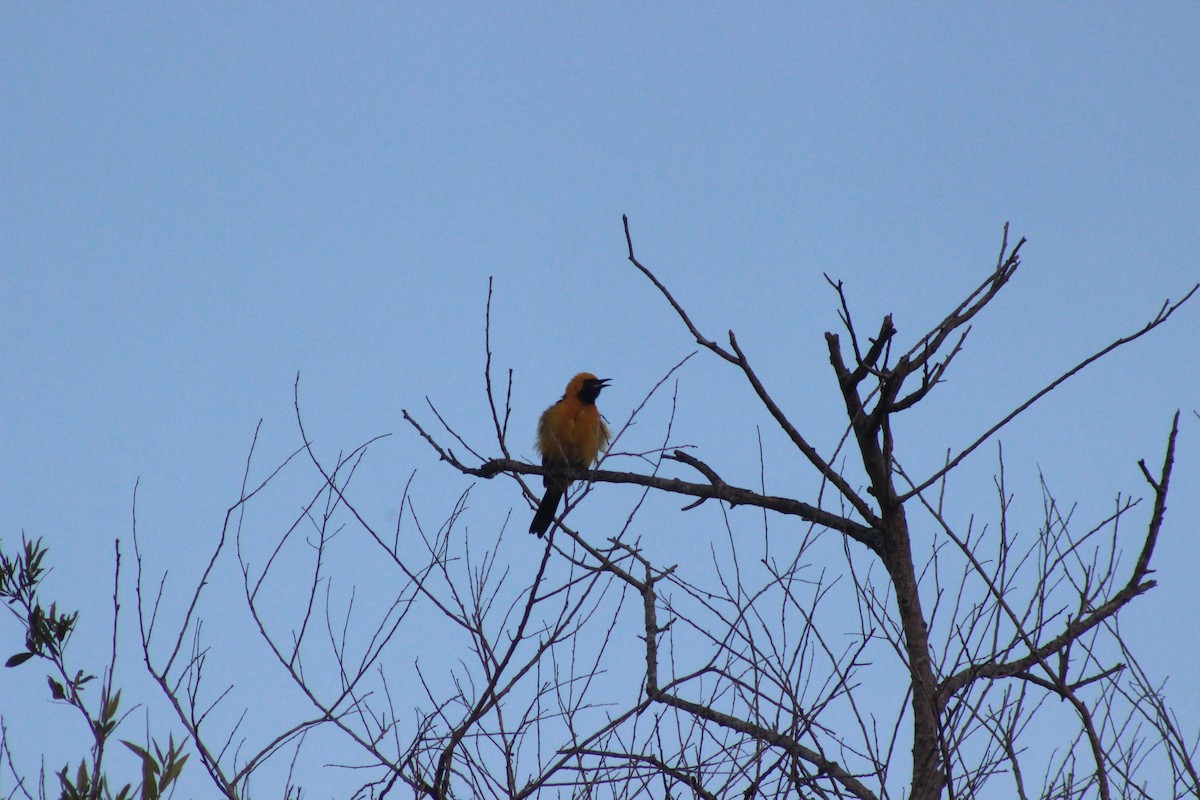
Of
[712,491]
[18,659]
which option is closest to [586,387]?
[712,491]

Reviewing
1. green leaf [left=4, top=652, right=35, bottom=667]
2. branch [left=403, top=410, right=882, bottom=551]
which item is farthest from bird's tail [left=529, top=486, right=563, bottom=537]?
green leaf [left=4, top=652, right=35, bottom=667]

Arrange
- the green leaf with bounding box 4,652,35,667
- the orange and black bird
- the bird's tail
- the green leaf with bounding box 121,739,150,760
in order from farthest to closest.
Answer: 1. the orange and black bird
2. the bird's tail
3. the green leaf with bounding box 4,652,35,667
4. the green leaf with bounding box 121,739,150,760

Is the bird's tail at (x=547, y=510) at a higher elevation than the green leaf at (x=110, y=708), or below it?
higher

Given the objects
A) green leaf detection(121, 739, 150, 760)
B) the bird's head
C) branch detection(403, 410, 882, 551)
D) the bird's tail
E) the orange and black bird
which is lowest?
green leaf detection(121, 739, 150, 760)

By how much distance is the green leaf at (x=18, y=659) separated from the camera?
11.5 ft

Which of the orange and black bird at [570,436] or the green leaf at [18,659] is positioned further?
the orange and black bird at [570,436]

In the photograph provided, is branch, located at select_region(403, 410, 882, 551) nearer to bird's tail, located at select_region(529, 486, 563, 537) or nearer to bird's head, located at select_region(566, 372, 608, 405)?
bird's tail, located at select_region(529, 486, 563, 537)

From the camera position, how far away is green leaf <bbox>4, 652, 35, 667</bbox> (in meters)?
3.52

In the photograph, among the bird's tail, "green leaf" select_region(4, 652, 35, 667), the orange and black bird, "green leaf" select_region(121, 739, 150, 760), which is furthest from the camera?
the orange and black bird

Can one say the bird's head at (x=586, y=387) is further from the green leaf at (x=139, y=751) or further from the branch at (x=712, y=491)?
the green leaf at (x=139, y=751)

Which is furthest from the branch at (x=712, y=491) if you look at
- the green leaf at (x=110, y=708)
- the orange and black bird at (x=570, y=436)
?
the orange and black bird at (x=570, y=436)

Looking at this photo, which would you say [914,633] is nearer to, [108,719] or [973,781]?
[973,781]

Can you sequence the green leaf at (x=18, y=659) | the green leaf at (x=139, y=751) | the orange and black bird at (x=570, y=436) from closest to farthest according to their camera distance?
the green leaf at (x=139, y=751)
the green leaf at (x=18, y=659)
the orange and black bird at (x=570, y=436)

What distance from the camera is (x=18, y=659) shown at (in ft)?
Result: 11.5
